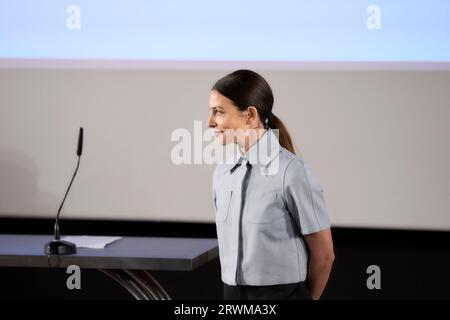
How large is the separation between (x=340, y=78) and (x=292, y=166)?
1196mm

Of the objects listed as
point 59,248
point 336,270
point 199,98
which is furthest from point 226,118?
point 336,270

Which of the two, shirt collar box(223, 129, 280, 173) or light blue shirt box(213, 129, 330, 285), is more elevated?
shirt collar box(223, 129, 280, 173)

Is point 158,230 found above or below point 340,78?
below

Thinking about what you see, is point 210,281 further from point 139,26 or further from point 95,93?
point 139,26

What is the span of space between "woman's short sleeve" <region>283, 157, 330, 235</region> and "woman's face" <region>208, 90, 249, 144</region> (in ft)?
0.68

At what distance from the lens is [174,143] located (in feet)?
9.52

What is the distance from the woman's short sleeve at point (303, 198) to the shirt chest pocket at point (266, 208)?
0.03 meters

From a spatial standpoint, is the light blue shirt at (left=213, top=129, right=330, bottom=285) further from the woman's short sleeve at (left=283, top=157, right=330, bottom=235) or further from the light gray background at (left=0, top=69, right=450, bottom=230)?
the light gray background at (left=0, top=69, right=450, bottom=230)

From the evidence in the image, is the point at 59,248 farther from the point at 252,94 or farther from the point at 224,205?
the point at 252,94

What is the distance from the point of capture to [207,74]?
2.88m

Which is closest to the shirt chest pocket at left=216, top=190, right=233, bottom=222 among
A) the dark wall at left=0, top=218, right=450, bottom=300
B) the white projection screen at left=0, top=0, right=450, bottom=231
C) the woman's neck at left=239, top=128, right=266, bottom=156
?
→ the woman's neck at left=239, top=128, right=266, bottom=156

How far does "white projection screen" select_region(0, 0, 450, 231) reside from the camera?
2.66m

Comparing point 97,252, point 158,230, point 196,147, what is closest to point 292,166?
point 97,252
